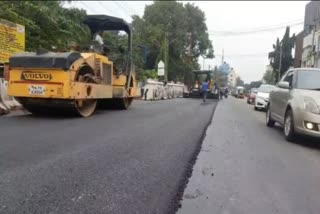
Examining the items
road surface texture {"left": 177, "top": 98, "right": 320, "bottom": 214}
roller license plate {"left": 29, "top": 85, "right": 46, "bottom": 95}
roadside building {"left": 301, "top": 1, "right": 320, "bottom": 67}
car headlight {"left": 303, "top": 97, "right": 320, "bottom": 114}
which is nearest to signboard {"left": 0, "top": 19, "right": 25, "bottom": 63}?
roller license plate {"left": 29, "top": 85, "right": 46, "bottom": 95}

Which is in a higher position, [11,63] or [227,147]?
[11,63]

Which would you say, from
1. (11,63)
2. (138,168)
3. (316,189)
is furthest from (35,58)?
(316,189)

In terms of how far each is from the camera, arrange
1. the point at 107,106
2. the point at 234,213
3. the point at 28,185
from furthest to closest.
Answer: the point at 107,106 < the point at 28,185 < the point at 234,213

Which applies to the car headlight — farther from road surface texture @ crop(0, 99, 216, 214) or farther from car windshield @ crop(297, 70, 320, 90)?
road surface texture @ crop(0, 99, 216, 214)

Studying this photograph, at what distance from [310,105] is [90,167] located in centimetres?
521

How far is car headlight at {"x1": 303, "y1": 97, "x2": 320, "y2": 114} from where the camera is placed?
30.2ft

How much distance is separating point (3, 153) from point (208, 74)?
36.3 m

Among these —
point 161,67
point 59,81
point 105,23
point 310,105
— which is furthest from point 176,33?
point 310,105

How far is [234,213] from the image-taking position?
4.55 meters

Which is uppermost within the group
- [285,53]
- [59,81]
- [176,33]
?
[176,33]

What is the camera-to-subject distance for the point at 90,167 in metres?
6.07

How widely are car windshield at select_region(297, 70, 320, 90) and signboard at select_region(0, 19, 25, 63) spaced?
9586mm

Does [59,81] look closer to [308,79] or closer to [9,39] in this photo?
[9,39]

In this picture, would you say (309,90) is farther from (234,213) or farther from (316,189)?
(234,213)
